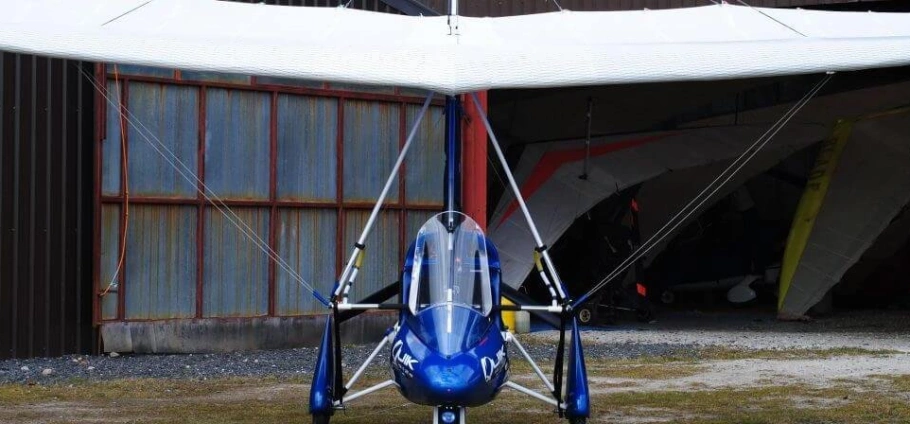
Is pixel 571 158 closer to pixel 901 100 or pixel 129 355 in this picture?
pixel 901 100

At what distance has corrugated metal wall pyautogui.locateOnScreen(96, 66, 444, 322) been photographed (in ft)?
41.9

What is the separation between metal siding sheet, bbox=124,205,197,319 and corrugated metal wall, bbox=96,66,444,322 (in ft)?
0.04

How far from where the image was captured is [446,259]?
734 centimetres

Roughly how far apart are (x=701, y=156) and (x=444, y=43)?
1058 centimetres

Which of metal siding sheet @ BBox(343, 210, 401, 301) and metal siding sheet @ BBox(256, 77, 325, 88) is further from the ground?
metal siding sheet @ BBox(256, 77, 325, 88)

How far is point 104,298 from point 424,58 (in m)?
6.45

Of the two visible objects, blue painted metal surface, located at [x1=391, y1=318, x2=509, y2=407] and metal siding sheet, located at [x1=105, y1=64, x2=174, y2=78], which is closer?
blue painted metal surface, located at [x1=391, y1=318, x2=509, y2=407]

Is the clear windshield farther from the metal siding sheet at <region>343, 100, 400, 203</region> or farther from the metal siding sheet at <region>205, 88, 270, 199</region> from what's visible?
the metal siding sheet at <region>343, 100, 400, 203</region>

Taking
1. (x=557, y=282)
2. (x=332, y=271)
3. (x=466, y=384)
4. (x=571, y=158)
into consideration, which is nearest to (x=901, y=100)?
(x=571, y=158)

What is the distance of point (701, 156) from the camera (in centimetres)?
1778

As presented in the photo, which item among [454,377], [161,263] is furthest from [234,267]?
[454,377]

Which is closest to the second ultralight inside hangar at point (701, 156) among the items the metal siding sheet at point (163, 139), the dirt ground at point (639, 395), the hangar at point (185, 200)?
the hangar at point (185, 200)

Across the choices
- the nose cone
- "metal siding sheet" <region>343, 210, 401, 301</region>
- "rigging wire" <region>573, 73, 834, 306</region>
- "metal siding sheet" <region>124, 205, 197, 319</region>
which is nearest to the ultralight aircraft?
the nose cone

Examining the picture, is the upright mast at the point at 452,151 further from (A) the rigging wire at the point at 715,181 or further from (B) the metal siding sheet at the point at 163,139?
(B) the metal siding sheet at the point at 163,139
